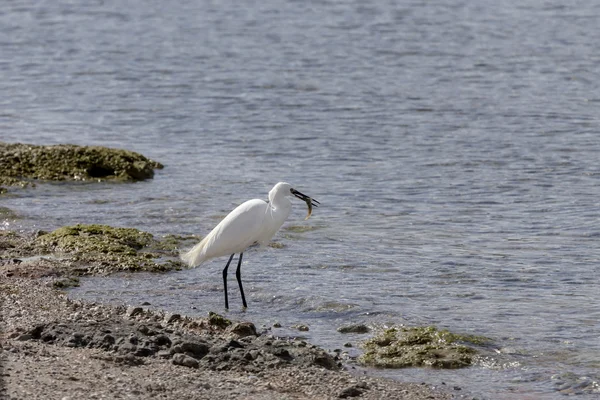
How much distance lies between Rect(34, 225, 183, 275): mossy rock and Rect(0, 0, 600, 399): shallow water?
28cm

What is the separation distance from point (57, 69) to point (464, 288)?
15.2m

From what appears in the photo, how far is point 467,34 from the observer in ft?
80.9

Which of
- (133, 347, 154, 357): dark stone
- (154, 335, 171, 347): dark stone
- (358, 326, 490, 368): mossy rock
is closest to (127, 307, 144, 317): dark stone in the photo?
(154, 335, 171, 347): dark stone

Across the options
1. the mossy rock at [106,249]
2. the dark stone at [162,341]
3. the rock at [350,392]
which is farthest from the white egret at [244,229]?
the rock at [350,392]

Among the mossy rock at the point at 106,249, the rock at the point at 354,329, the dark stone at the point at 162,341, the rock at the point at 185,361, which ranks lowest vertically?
the rock at the point at 354,329

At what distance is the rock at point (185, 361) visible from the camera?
22.5 ft

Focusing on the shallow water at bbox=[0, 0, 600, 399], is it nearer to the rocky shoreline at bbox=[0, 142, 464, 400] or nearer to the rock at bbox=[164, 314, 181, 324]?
the rocky shoreline at bbox=[0, 142, 464, 400]

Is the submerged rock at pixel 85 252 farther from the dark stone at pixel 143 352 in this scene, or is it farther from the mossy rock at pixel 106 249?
the dark stone at pixel 143 352

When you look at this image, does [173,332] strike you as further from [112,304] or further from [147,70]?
[147,70]

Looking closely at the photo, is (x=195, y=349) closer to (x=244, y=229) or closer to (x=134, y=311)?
(x=134, y=311)

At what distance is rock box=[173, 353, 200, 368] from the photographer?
687 centimetres

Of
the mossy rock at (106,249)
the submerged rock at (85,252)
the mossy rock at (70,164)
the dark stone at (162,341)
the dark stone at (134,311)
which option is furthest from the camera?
the mossy rock at (70,164)

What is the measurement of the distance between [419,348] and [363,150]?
7.85 metres

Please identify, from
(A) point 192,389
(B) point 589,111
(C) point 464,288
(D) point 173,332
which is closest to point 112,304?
(D) point 173,332
